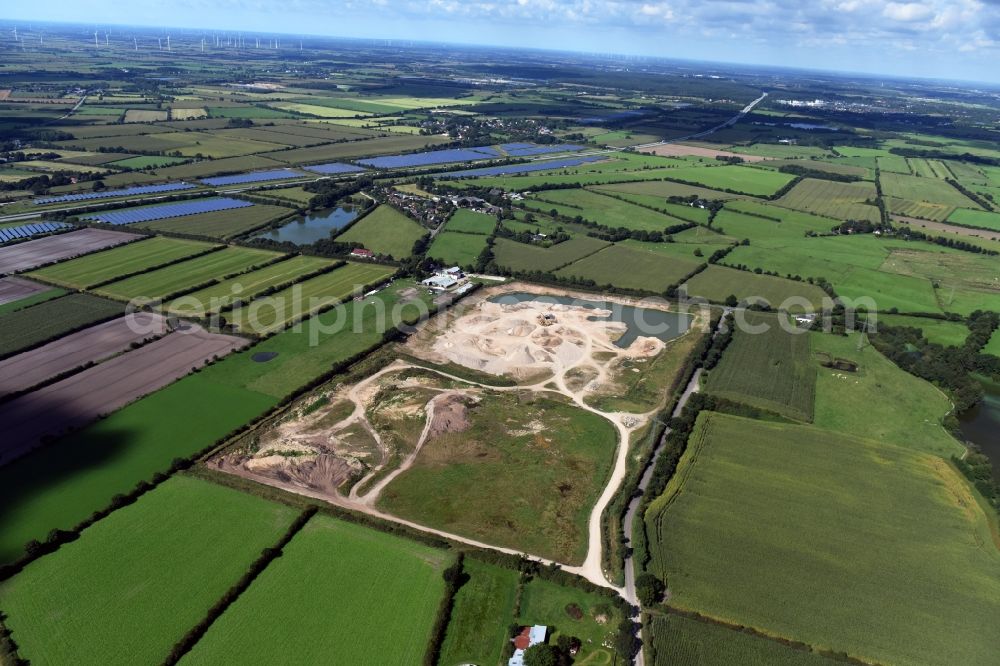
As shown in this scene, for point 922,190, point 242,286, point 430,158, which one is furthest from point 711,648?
point 922,190

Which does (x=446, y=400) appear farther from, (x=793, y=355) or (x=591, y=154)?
(x=591, y=154)

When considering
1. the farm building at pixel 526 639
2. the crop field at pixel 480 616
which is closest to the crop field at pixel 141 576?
the crop field at pixel 480 616

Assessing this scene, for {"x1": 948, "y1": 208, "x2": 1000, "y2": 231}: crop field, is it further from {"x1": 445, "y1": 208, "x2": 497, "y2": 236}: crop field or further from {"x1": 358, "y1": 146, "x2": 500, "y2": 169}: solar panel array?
{"x1": 358, "y1": 146, "x2": 500, "y2": 169}: solar panel array

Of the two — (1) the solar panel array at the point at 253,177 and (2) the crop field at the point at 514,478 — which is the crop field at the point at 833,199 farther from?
(1) the solar panel array at the point at 253,177

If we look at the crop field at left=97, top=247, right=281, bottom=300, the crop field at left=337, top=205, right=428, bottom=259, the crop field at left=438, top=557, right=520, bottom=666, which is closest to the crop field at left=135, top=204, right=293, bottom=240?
the crop field at left=97, top=247, right=281, bottom=300

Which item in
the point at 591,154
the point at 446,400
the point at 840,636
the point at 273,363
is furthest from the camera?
the point at 591,154

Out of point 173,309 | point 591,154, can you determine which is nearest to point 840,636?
point 173,309
